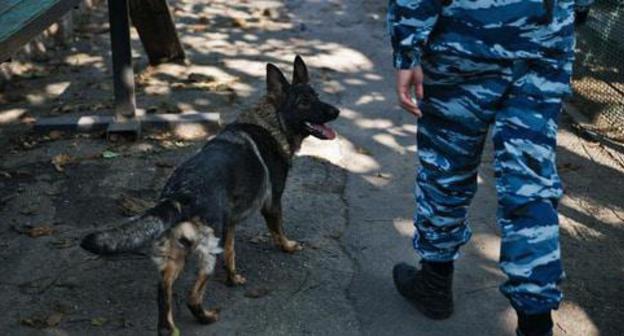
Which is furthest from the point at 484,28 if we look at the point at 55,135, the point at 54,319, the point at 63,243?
the point at 55,135

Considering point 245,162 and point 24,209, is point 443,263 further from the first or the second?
point 24,209

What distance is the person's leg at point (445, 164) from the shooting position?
283 centimetres

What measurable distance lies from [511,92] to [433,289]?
1111mm

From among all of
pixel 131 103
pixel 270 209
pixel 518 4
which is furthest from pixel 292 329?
pixel 131 103

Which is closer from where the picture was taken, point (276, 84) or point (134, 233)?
point (134, 233)

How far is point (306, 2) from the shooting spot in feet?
34.1

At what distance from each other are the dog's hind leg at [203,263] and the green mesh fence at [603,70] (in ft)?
12.9

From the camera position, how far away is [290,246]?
13.3 ft

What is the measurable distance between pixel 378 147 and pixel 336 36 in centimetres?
337

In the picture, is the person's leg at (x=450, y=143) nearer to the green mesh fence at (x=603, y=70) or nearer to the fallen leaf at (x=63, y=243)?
the fallen leaf at (x=63, y=243)

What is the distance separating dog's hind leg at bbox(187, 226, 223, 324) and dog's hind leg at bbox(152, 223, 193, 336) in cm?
7

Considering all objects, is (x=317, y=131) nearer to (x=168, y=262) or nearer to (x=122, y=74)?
(x=168, y=262)

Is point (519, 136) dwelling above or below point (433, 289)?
above

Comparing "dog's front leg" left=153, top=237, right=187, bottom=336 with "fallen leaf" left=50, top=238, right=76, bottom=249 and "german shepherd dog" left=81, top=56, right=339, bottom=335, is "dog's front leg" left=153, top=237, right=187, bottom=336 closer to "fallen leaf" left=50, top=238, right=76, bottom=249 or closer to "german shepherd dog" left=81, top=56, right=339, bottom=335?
"german shepherd dog" left=81, top=56, right=339, bottom=335
